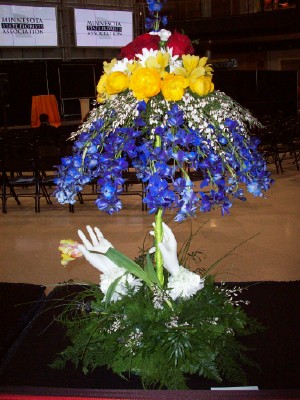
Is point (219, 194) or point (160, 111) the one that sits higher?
point (160, 111)

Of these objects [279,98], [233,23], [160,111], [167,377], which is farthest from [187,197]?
[279,98]

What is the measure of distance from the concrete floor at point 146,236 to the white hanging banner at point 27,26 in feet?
18.1

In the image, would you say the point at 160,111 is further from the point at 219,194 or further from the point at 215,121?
the point at 219,194

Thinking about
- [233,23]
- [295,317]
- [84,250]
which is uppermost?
[233,23]

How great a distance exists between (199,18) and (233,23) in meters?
1.08

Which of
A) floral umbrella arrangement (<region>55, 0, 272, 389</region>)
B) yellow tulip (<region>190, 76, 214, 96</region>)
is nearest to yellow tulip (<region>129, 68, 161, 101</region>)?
floral umbrella arrangement (<region>55, 0, 272, 389</region>)

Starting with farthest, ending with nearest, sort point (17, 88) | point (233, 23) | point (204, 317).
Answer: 1. point (17, 88)
2. point (233, 23)
3. point (204, 317)

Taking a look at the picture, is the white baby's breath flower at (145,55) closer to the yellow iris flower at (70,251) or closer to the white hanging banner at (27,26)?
the yellow iris flower at (70,251)

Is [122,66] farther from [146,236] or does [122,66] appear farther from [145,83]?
[146,236]

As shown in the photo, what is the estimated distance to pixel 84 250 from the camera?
1.75 m

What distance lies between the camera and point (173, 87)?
4.96 ft

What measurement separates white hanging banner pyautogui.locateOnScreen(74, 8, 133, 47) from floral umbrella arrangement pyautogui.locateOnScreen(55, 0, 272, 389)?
38.3 feet

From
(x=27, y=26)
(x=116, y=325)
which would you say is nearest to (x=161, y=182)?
(x=116, y=325)

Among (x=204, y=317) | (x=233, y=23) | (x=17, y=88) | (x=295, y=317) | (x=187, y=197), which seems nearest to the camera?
(x=187, y=197)
